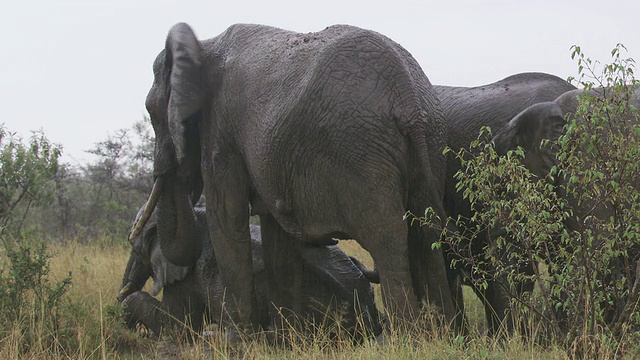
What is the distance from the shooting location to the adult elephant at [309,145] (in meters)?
4.65

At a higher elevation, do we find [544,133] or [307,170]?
[544,133]

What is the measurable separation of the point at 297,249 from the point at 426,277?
1347 millimetres

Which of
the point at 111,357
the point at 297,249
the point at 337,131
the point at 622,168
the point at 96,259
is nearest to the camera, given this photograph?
the point at 622,168

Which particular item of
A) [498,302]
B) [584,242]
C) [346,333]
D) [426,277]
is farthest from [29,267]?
[584,242]

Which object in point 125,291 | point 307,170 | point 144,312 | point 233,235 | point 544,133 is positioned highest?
point 544,133

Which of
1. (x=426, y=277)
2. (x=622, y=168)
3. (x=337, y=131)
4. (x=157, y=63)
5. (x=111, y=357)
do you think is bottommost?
(x=111, y=357)

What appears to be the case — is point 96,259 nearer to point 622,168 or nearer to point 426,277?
point 426,277

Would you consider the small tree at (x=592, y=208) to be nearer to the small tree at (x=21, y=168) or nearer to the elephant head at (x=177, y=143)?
the elephant head at (x=177, y=143)

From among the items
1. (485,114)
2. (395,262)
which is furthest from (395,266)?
(485,114)

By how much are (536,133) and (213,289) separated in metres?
2.49

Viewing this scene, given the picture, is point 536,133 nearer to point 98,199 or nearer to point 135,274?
point 135,274

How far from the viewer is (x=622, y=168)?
4.00m

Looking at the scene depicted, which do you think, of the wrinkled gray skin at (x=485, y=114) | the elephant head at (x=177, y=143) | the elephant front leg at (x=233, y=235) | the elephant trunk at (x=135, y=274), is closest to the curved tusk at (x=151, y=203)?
the elephant head at (x=177, y=143)

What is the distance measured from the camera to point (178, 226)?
6312 mm
